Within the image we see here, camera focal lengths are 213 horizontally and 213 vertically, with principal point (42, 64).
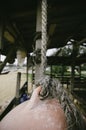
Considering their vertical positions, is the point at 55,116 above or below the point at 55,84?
below

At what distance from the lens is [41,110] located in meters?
0.72

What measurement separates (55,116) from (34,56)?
80 centimetres

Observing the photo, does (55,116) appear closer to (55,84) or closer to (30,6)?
(55,84)

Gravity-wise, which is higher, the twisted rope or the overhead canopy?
the overhead canopy

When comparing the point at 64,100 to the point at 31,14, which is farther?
the point at 31,14

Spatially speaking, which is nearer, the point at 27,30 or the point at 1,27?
the point at 1,27

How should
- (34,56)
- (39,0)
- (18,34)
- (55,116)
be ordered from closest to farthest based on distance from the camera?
1. (55,116)
2. (34,56)
3. (39,0)
4. (18,34)

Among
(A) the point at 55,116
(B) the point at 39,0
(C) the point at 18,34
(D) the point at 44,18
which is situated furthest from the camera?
(C) the point at 18,34

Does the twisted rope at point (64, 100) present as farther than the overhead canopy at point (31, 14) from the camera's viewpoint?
No

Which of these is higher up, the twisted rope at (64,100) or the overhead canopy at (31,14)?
the overhead canopy at (31,14)

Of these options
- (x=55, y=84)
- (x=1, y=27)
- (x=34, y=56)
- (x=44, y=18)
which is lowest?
(x=55, y=84)

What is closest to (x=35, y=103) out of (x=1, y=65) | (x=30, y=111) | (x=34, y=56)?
(x=30, y=111)

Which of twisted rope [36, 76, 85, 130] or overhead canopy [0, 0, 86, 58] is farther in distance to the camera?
overhead canopy [0, 0, 86, 58]

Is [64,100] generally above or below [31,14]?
below
